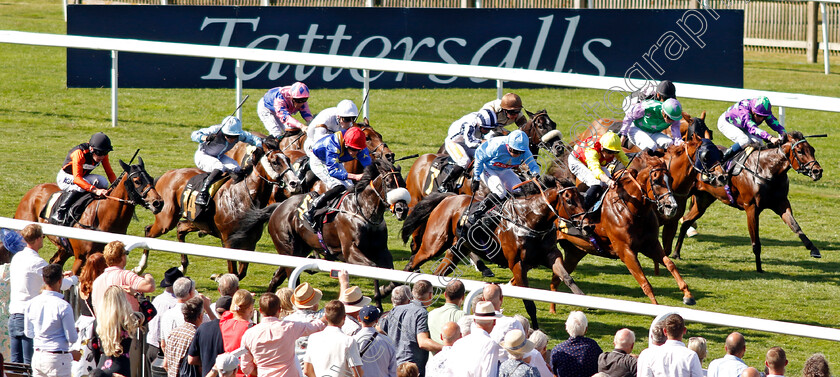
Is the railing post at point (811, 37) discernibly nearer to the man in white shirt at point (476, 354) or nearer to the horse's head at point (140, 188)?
the horse's head at point (140, 188)

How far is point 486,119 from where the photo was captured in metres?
11.1

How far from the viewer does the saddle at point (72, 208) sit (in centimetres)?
995

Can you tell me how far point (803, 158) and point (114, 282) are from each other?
7.91 metres

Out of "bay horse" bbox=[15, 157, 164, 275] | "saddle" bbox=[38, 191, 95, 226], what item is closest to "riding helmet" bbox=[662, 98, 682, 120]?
"bay horse" bbox=[15, 157, 164, 275]

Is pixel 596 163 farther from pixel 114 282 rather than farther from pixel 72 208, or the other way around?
pixel 114 282

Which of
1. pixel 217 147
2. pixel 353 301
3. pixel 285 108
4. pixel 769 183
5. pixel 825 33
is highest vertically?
pixel 825 33

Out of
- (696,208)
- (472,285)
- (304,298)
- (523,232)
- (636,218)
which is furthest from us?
(696,208)

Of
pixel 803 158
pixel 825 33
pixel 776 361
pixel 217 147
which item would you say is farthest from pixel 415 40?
pixel 776 361

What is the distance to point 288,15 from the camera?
60.2ft

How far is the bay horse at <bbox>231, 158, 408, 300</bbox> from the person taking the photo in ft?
30.8

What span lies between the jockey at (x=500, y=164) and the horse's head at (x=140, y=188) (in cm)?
277

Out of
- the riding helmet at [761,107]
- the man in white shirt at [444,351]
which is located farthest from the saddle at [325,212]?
the riding helmet at [761,107]

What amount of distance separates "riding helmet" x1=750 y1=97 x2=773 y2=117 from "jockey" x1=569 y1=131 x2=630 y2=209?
247 cm

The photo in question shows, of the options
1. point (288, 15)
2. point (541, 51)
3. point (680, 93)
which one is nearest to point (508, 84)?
point (541, 51)
